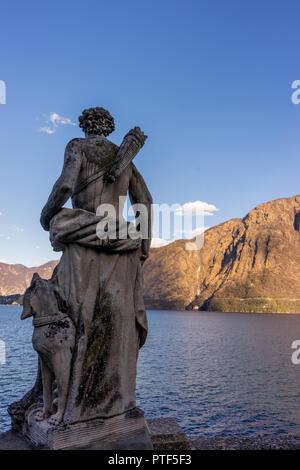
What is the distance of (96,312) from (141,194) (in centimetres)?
190

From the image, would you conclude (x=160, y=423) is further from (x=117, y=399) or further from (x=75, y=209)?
(x=75, y=209)

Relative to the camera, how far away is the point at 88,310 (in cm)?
504

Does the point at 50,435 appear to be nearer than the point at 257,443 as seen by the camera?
Yes

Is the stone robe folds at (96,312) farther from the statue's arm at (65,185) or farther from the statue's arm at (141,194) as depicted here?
the statue's arm at (141,194)

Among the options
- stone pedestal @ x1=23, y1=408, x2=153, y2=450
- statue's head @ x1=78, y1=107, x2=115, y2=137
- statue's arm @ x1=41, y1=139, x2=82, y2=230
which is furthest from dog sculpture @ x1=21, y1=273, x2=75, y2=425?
statue's head @ x1=78, y1=107, x2=115, y2=137

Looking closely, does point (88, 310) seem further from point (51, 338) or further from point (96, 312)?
→ point (51, 338)

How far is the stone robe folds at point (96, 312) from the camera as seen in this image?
488 centimetres

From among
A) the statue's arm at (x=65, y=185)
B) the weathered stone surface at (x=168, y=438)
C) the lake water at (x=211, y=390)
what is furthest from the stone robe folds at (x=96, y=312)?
the lake water at (x=211, y=390)

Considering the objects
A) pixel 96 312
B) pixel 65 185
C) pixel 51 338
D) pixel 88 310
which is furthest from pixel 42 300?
pixel 65 185

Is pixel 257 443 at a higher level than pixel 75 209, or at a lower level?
lower

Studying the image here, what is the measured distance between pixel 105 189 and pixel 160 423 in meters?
4.06

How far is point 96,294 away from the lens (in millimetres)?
5141
